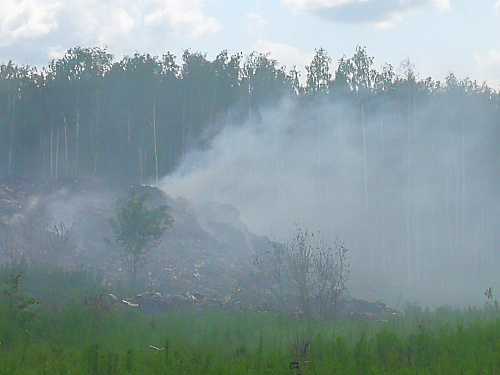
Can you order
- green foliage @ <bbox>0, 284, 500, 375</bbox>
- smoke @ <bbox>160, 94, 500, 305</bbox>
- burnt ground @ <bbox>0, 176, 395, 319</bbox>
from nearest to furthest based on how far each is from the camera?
green foliage @ <bbox>0, 284, 500, 375</bbox> < burnt ground @ <bbox>0, 176, 395, 319</bbox> < smoke @ <bbox>160, 94, 500, 305</bbox>

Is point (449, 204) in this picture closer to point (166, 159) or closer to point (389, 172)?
point (389, 172)

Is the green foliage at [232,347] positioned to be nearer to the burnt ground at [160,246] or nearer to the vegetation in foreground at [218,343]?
the vegetation in foreground at [218,343]

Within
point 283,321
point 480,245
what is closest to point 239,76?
point 480,245

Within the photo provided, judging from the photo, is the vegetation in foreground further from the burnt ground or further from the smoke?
the smoke

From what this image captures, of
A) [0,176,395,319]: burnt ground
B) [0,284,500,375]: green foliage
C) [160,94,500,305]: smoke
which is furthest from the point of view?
[160,94,500,305]: smoke

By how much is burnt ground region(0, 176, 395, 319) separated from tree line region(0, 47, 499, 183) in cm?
1577

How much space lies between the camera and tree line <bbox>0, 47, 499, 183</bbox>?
52.2 metres

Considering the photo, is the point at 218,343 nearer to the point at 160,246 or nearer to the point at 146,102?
the point at 160,246

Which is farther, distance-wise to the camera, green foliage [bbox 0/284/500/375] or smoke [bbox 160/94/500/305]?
smoke [bbox 160/94/500/305]

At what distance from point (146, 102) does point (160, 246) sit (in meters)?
25.6

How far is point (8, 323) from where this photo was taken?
13.0 meters

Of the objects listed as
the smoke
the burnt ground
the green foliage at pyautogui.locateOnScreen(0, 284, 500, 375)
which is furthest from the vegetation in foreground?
the smoke

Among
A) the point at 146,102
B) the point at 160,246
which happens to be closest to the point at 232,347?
the point at 160,246

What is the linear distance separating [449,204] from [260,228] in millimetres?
16675
